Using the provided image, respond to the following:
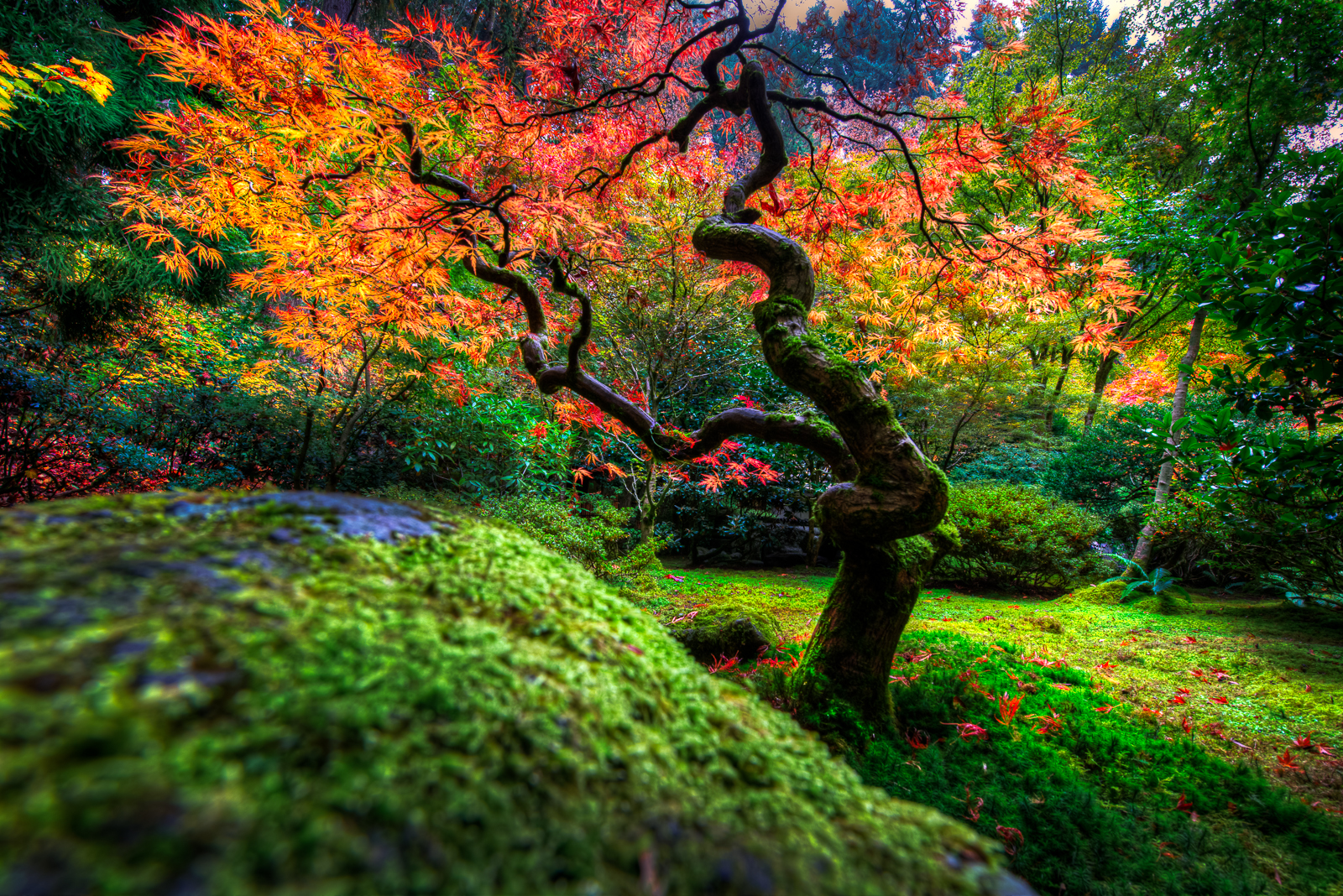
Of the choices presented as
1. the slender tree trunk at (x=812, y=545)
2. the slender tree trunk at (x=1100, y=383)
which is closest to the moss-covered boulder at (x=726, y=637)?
the slender tree trunk at (x=812, y=545)

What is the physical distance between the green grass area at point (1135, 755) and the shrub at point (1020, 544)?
216 cm

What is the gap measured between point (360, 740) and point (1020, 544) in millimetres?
7851

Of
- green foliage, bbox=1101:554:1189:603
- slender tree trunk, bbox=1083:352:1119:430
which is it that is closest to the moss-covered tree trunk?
green foliage, bbox=1101:554:1189:603

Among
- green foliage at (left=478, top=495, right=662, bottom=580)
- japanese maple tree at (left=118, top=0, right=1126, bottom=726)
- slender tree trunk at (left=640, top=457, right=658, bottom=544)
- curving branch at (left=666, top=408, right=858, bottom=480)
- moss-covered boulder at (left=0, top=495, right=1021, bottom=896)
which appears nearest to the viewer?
moss-covered boulder at (left=0, top=495, right=1021, bottom=896)

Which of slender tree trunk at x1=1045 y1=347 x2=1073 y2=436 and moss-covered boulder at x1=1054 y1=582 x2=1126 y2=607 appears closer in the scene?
moss-covered boulder at x1=1054 y1=582 x2=1126 y2=607

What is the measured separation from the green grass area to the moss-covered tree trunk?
1.13 feet

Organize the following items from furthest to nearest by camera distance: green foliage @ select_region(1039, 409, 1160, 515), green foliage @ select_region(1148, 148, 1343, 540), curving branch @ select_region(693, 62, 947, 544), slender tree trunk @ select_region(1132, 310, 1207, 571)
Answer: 1. green foliage @ select_region(1039, 409, 1160, 515)
2. slender tree trunk @ select_region(1132, 310, 1207, 571)
3. curving branch @ select_region(693, 62, 947, 544)
4. green foliage @ select_region(1148, 148, 1343, 540)

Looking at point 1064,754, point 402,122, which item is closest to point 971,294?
point 1064,754

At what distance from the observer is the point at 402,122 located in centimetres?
274

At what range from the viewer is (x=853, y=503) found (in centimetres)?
231

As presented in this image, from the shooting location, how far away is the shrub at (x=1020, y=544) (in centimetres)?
642

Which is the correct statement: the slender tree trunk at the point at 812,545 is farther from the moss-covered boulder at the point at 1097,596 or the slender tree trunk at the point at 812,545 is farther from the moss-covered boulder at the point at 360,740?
the moss-covered boulder at the point at 360,740

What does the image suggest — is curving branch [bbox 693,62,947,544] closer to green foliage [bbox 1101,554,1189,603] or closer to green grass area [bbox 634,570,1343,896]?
green grass area [bbox 634,570,1343,896]

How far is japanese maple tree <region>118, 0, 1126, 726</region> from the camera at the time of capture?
8.37ft
